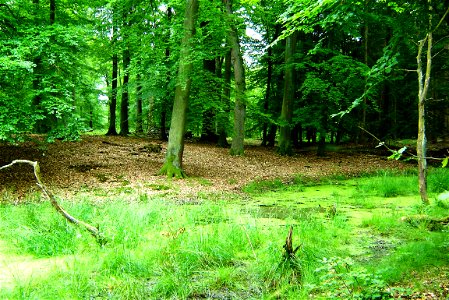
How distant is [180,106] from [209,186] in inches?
115

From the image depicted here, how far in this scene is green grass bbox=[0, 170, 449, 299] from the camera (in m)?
3.77

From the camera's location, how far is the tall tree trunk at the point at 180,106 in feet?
37.1

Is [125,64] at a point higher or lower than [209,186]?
higher

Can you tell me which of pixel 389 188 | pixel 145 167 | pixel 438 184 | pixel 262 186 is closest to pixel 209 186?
pixel 262 186

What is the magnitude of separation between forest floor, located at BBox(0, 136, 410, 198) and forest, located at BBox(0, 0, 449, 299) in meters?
0.10

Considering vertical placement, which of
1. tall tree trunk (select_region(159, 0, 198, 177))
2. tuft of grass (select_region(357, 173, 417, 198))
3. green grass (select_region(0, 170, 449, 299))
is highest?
tall tree trunk (select_region(159, 0, 198, 177))

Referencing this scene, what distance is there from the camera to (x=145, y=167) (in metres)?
12.7

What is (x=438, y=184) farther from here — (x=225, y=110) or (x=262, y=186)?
(x=225, y=110)

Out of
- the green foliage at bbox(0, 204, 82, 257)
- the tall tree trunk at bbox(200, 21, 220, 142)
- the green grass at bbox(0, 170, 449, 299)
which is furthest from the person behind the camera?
the tall tree trunk at bbox(200, 21, 220, 142)

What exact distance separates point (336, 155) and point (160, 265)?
16710mm

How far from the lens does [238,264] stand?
4609 mm

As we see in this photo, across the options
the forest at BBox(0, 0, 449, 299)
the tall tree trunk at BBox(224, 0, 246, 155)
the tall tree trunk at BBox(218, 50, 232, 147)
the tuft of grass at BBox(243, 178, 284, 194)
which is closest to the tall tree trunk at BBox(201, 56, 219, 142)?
the forest at BBox(0, 0, 449, 299)

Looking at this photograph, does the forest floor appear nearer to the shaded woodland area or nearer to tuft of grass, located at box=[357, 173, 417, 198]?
the shaded woodland area

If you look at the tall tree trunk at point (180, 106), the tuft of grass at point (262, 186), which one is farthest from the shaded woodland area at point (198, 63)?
the tuft of grass at point (262, 186)
